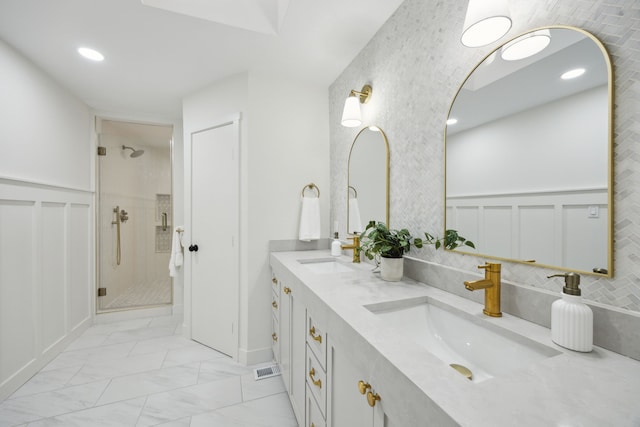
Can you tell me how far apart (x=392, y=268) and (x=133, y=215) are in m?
3.40

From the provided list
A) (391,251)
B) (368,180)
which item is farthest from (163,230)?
(391,251)

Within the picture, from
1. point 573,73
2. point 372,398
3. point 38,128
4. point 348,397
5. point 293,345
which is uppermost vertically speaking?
point 38,128

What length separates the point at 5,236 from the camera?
5.52 ft

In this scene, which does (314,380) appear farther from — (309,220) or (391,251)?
(309,220)

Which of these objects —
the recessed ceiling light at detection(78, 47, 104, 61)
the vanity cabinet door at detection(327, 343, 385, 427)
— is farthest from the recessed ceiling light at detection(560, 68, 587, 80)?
the recessed ceiling light at detection(78, 47, 104, 61)

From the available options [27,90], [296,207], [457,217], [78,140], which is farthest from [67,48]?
[457,217]

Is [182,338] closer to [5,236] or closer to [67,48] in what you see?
[5,236]

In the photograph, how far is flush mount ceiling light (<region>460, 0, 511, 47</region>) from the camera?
845 mm

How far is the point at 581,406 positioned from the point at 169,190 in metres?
3.70

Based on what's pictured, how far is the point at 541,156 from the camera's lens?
0.82m

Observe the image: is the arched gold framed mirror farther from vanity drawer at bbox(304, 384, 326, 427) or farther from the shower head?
the shower head

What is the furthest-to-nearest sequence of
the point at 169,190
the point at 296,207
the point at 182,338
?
the point at 169,190
the point at 182,338
the point at 296,207

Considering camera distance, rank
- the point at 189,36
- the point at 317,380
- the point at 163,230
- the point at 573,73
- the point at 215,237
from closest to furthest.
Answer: the point at 573,73 < the point at 317,380 < the point at 189,36 < the point at 215,237 < the point at 163,230

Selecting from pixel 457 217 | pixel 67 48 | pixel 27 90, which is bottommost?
pixel 457 217
